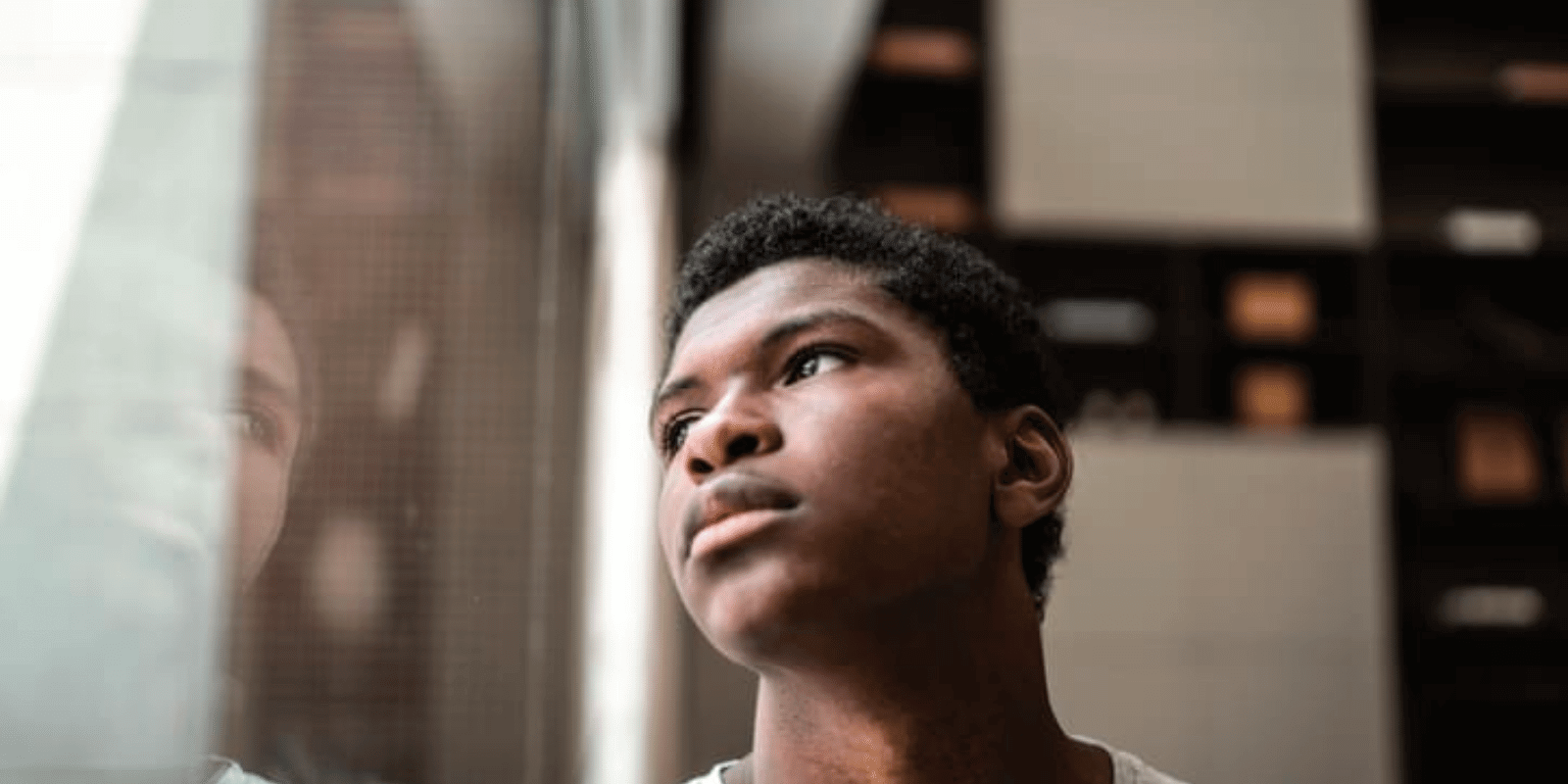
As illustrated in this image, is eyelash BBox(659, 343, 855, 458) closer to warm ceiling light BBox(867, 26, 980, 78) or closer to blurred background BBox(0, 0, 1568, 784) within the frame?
blurred background BBox(0, 0, 1568, 784)

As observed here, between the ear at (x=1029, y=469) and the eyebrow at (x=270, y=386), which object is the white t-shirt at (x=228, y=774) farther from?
the ear at (x=1029, y=469)

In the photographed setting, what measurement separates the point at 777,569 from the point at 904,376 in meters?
0.14

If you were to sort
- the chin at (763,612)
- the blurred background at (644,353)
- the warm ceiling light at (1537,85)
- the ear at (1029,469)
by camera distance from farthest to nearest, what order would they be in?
the warm ceiling light at (1537,85)
the ear at (1029,469)
the chin at (763,612)
the blurred background at (644,353)

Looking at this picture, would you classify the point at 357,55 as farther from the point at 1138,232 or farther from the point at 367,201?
the point at 1138,232

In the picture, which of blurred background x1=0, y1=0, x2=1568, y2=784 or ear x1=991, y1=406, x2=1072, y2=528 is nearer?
blurred background x1=0, y1=0, x2=1568, y2=784

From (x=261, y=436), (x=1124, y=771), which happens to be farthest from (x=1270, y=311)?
(x=261, y=436)

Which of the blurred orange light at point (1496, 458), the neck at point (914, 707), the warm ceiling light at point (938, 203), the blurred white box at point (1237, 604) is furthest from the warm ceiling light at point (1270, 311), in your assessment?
the neck at point (914, 707)

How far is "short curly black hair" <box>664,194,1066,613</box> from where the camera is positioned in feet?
2.84

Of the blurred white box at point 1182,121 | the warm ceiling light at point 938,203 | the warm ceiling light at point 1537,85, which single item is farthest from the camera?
the warm ceiling light at point 1537,85

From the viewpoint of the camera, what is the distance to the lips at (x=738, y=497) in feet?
2.46

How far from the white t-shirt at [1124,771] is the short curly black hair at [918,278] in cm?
9

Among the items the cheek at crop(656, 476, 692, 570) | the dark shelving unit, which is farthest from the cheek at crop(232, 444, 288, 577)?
the dark shelving unit

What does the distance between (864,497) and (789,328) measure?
0.36ft

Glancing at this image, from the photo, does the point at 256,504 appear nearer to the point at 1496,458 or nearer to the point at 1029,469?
the point at 1029,469
